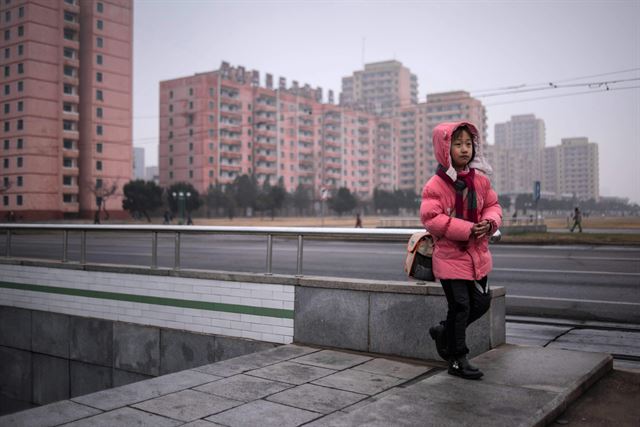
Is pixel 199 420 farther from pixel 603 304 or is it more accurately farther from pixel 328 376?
pixel 603 304

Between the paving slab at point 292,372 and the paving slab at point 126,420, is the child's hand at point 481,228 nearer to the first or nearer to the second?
the paving slab at point 292,372

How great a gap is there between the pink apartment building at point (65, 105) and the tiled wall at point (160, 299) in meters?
54.3

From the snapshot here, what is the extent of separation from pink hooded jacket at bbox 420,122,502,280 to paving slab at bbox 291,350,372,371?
4.25ft

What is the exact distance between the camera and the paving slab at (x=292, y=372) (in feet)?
14.5

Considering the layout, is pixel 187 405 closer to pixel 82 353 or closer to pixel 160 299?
pixel 160 299

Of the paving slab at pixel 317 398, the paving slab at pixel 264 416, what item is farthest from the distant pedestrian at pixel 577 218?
the paving slab at pixel 264 416

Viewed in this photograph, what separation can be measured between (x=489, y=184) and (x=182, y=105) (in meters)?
98.5

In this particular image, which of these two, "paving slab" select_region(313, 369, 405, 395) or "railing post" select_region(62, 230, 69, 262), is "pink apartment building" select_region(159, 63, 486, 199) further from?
"paving slab" select_region(313, 369, 405, 395)

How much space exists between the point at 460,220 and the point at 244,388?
2.06 m

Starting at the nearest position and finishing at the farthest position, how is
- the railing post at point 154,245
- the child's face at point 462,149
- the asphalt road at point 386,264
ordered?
1. the child's face at point 462,149
2. the railing post at point 154,245
3. the asphalt road at point 386,264

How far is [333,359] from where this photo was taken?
5086mm

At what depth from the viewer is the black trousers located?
4133mm

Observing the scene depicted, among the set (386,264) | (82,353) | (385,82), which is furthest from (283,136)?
(82,353)

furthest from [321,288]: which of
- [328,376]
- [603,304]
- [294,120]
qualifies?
[294,120]
